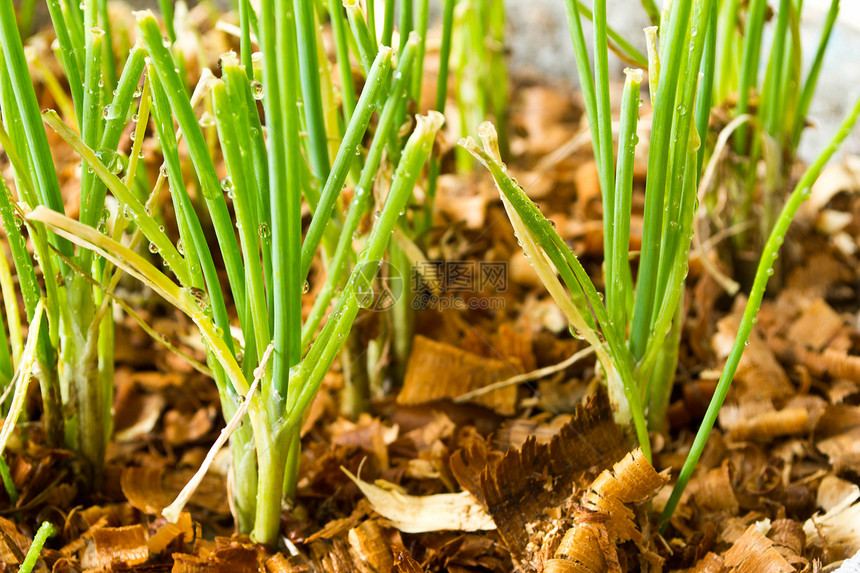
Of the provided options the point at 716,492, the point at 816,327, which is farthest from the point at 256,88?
the point at 816,327

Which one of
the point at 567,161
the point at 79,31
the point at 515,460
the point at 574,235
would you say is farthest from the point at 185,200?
the point at 567,161

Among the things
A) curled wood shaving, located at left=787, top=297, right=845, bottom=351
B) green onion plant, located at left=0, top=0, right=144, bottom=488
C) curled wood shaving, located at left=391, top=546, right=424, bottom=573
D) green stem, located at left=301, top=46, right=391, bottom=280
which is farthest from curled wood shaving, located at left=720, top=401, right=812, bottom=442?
green onion plant, located at left=0, top=0, right=144, bottom=488

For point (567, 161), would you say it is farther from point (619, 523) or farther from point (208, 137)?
point (619, 523)

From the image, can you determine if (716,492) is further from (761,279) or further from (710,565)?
(761,279)

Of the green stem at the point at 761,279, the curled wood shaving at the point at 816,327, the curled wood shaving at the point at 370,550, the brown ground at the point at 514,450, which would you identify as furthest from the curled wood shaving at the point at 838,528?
the curled wood shaving at the point at 370,550

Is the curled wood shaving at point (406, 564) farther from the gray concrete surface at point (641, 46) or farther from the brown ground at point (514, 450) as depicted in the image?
the gray concrete surface at point (641, 46)

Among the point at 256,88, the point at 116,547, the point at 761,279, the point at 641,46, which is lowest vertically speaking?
the point at 116,547
